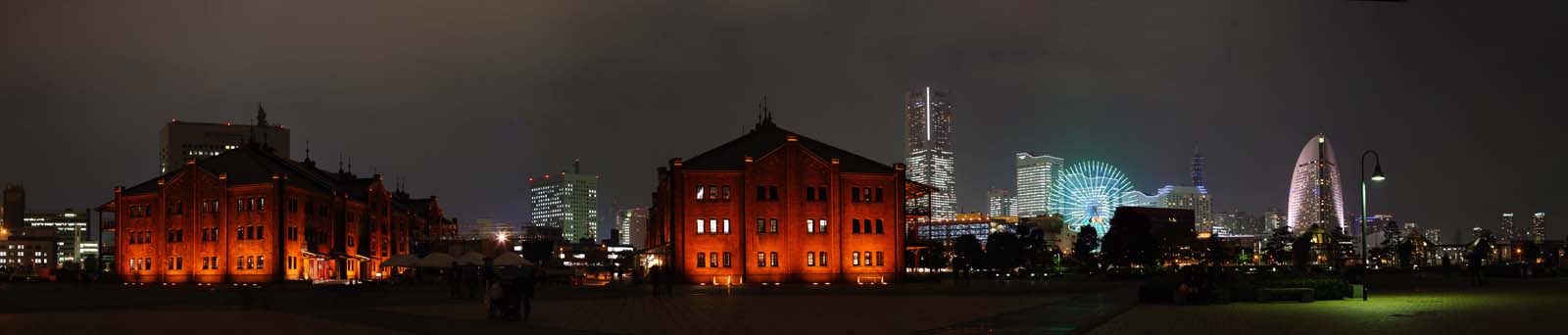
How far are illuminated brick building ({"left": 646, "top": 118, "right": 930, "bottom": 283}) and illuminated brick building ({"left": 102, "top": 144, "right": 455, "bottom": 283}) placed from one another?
1062 inches

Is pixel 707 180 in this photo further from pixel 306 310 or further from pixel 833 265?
pixel 306 310

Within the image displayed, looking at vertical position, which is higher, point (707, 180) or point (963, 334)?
point (707, 180)

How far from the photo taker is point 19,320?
30547 mm

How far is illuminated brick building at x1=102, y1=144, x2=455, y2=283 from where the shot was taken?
274 feet

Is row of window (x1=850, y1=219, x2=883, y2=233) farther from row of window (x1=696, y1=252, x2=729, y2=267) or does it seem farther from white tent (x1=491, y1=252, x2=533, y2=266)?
white tent (x1=491, y1=252, x2=533, y2=266)

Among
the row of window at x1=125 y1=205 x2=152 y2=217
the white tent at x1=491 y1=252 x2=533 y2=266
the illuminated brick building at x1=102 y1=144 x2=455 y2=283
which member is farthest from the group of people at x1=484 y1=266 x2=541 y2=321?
the row of window at x1=125 y1=205 x2=152 y2=217

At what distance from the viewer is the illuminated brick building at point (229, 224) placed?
274ft

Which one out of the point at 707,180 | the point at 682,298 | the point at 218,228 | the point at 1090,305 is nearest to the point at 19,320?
the point at 682,298

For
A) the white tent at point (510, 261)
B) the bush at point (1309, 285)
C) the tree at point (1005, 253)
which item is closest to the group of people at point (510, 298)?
the bush at point (1309, 285)

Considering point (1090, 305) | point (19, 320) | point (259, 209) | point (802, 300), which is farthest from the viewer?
point (259, 209)

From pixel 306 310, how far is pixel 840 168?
148ft

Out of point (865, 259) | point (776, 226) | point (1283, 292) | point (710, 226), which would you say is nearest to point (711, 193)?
point (710, 226)

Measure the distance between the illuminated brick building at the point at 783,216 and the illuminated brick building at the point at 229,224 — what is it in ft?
88.5

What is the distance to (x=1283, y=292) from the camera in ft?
123
